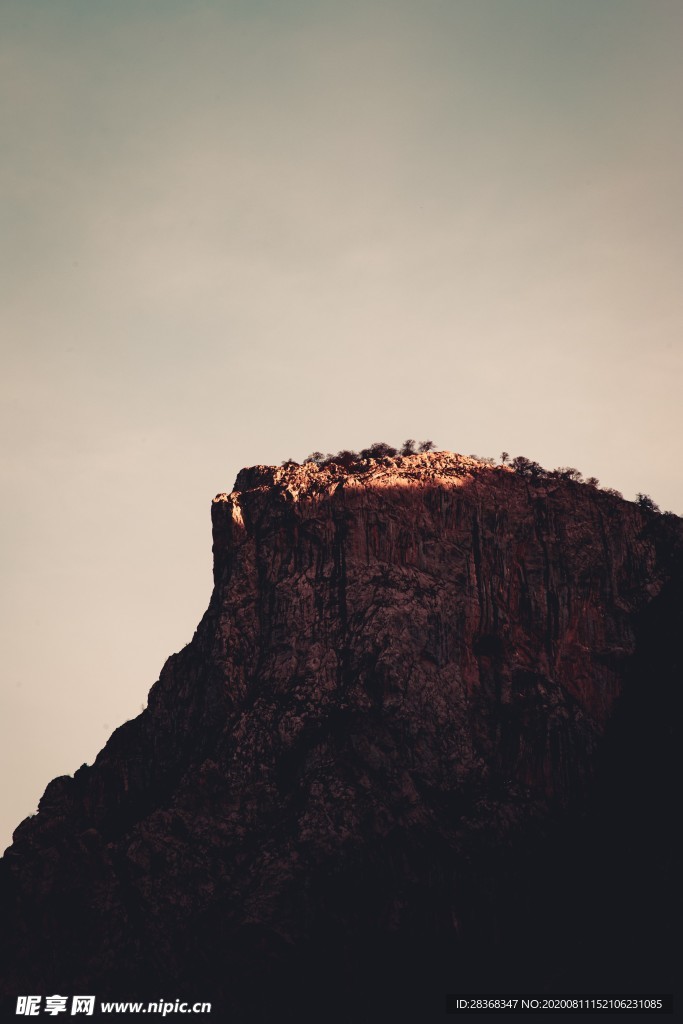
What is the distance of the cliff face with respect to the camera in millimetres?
85250

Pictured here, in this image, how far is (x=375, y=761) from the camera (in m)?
88.7

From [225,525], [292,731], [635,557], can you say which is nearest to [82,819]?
[292,731]

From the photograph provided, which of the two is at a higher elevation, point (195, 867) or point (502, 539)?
point (502, 539)

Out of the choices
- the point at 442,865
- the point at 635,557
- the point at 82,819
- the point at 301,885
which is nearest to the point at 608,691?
the point at 635,557

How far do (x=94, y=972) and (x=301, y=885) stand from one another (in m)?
12.8

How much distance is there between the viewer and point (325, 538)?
318ft

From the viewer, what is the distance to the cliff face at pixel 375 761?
85250mm

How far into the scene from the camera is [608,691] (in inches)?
3767

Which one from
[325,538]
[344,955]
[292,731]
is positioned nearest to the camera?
[344,955]

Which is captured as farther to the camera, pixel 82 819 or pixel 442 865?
pixel 82 819

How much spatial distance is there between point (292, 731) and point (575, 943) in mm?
20165

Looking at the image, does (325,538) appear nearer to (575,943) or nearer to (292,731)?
(292,731)

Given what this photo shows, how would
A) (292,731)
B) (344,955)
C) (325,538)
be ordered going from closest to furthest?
(344,955) < (292,731) < (325,538)

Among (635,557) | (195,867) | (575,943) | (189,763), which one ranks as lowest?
(575,943)
